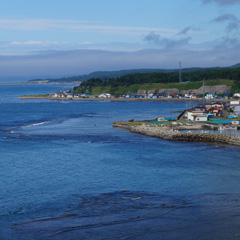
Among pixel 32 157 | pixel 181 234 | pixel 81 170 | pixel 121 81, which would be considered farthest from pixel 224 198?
pixel 121 81

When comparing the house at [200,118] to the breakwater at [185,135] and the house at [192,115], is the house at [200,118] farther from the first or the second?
Answer: the breakwater at [185,135]

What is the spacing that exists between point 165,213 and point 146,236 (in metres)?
1.35

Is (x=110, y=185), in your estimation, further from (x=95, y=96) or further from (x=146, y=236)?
(x=95, y=96)

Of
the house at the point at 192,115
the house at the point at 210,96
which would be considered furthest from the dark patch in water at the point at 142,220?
the house at the point at 210,96

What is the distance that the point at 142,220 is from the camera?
32.0ft

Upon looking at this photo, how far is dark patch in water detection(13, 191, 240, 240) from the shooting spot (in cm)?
902

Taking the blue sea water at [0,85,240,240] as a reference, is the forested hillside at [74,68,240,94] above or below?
above

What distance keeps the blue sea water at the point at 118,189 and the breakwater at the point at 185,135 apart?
0.91 metres

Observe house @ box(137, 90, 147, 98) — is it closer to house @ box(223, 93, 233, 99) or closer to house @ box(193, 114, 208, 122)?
house @ box(223, 93, 233, 99)

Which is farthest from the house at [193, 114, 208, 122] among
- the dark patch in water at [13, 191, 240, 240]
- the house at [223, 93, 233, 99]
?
the house at [223, 93, 233, 99]

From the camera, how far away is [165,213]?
1018 centimetres

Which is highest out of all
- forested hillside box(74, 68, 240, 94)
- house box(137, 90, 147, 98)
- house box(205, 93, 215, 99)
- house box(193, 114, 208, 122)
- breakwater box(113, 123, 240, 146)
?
forested hillside box(74, 68, 240, 94)

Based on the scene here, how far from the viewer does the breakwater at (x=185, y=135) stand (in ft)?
66.3

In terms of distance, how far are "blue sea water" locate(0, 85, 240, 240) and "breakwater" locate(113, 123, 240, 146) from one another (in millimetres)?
910
